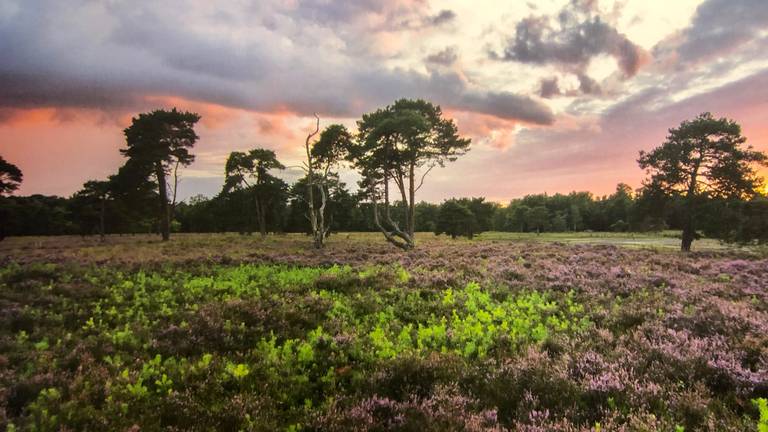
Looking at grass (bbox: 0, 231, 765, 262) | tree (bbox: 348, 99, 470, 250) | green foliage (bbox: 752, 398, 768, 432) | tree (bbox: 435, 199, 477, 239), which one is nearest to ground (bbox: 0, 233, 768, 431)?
green foliage (bbox: 752, 398, 768, 432)

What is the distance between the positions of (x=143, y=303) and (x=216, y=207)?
207 feet

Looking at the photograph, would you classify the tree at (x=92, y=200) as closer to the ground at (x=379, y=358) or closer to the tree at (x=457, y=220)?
the ground at (x=379, y=358)

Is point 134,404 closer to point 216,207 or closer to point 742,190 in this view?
point 742,190

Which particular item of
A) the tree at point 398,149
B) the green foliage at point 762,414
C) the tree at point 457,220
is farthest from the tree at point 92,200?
the green foliage at point 762,414

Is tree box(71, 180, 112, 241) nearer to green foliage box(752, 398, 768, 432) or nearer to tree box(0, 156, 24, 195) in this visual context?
tree box(0, 156, 24, 195)

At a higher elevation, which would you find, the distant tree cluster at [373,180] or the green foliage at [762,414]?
the distant tree cluster at [373,180]

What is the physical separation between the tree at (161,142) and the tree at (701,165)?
152 ft

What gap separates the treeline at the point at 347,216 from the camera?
31.5 metres

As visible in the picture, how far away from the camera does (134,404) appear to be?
5000mm

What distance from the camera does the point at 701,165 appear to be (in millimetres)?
33469

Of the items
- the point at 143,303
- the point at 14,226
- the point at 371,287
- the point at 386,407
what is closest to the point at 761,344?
the point at 386,407

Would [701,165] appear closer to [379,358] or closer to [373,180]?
[373,180]

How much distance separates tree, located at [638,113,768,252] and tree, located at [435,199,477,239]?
124 ft

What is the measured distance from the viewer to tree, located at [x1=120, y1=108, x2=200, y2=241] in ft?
132
